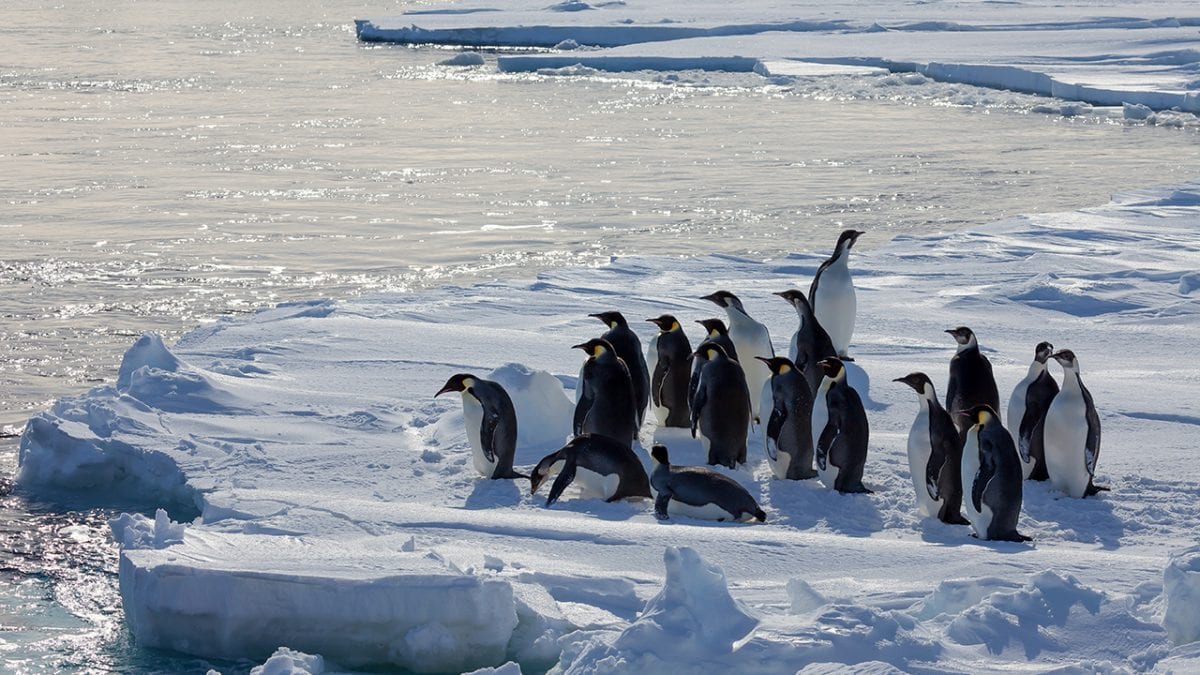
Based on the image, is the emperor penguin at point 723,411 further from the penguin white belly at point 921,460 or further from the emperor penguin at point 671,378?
the penguin white belly at point 921,460

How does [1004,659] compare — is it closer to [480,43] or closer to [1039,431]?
[1039,431]

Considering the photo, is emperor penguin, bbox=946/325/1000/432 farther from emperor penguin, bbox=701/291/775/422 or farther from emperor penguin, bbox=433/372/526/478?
emperor penguin, bbox=433/372/526/478

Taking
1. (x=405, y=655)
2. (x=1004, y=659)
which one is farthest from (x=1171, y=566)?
(x=405, y=655)

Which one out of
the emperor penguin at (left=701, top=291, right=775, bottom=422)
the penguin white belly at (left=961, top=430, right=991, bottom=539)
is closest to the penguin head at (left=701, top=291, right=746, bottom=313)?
the emperor penguin at (left=701, top=291, right=775, bottom=422)

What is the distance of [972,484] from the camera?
5.09 metres

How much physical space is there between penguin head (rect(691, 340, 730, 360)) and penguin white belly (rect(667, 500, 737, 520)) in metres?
0.89

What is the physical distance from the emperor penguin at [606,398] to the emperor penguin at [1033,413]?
149cm

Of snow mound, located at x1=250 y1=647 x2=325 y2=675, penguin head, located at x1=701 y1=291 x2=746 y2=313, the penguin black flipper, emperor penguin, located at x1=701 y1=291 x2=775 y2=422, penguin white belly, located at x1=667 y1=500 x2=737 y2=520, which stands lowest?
snow mound, located at x1=250 y1=647 x2=325 y2=675

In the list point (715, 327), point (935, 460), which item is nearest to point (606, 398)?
point (715, 327)

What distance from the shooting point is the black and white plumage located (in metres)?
6.49

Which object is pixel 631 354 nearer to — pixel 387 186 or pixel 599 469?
pixel 599 469

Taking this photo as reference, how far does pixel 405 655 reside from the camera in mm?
4359

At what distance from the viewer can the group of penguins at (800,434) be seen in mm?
5207

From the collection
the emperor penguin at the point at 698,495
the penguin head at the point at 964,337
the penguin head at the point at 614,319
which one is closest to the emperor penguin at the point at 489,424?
the emperor penguin at the point at 698,495
